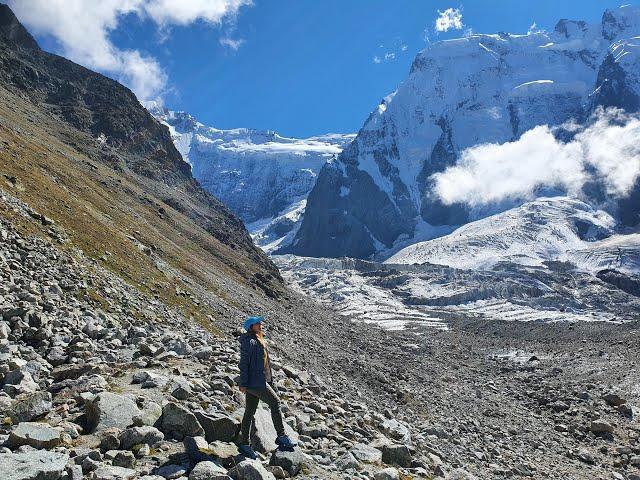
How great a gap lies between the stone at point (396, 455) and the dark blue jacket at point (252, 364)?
5304 millimetres

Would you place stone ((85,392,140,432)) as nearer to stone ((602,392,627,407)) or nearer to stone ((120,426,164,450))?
stone ((120,426,164,450))

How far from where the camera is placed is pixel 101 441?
10578 millimetres

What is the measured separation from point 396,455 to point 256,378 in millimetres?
5824

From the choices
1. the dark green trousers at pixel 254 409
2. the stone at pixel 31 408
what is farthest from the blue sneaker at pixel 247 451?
the stone at pixel 31 408

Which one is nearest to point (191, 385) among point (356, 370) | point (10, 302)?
point (10, 302)

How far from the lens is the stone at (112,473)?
9.01 meters

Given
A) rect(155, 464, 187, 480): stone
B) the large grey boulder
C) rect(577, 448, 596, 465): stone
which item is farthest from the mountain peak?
rect(155, 464, 187, 480): stone

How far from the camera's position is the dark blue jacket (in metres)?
13.0

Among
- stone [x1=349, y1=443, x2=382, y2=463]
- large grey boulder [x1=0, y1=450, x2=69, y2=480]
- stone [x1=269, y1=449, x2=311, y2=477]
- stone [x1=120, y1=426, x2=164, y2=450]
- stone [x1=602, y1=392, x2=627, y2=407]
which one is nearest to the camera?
large grey boulder [x1=0, y1=450, x2=69, y2=480]

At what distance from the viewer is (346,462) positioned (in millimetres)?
13773

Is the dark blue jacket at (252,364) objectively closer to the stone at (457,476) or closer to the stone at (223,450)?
the stone at (223,450)

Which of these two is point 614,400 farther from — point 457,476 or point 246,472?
point 246,472

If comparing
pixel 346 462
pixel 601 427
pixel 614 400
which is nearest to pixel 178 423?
pixel 346 462

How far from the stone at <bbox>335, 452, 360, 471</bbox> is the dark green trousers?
1.67m
